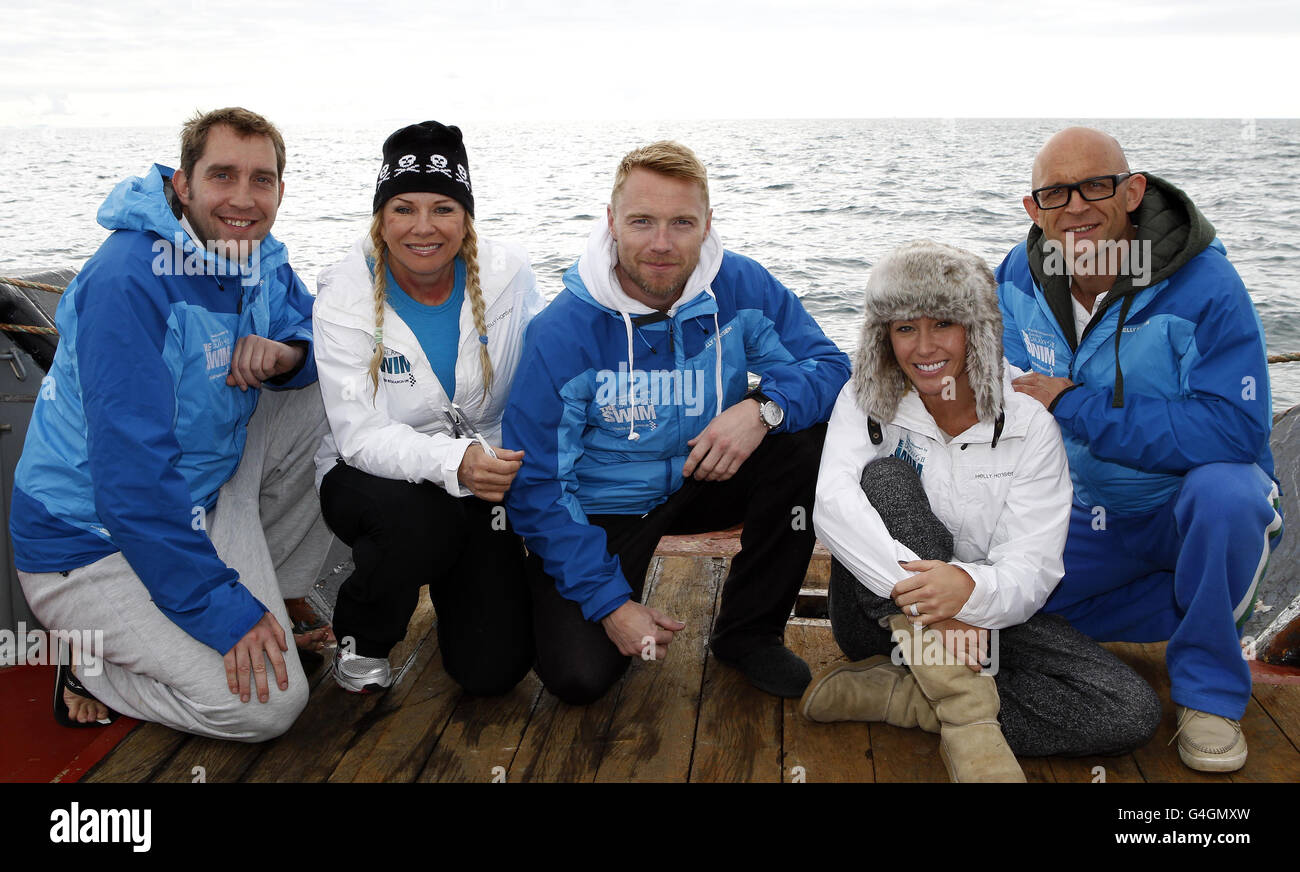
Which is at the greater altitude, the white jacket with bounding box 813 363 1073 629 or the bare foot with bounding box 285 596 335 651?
the white jacket with bounding box 813 363 1073 629

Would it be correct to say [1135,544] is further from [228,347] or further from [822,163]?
[822,163]

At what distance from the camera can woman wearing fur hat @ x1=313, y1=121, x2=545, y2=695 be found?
8.79 ft

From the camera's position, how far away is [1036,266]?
2902 mm

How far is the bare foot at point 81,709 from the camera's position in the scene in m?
2.62

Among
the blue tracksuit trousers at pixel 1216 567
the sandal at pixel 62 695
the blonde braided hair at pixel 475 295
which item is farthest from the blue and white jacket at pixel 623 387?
the sandal at pixel 62 695

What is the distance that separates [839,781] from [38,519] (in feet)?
6.73

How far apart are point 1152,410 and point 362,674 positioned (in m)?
2.19

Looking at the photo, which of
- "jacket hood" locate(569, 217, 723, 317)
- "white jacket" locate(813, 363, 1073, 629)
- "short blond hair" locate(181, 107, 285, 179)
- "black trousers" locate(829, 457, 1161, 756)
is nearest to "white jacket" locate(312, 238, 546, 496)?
"jacket hood" locate(569, 217, 723, 317)

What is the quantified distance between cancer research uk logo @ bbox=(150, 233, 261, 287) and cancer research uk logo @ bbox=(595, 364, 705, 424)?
1011 mm

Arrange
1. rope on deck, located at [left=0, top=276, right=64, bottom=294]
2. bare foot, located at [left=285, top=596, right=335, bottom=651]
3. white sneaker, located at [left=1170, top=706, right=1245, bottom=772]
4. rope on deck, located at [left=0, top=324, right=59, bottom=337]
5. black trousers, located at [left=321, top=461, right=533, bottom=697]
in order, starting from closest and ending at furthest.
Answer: white sneaker, located at [left=1170, top=706, right=1245, bottom=772]
black trousers, located at [left=321, top=461, right=533, bottom=697]
bare foot, located at [left=285, top=596, right=335, bottom=651]
rope on deck, located at [left=0, top=324, right=59, bottom=337]
rope on deck, located at [left=0, top=276, right=64, bottom=294]

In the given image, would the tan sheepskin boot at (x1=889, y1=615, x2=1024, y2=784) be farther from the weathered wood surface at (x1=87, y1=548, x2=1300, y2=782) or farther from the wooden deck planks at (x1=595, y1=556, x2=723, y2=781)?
the wooden deck planks at (x1=595, y1=556, x2=723, y2=781)

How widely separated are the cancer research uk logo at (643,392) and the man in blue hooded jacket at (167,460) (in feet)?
3.04

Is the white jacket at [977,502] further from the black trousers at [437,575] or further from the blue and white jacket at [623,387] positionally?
the black trousers at [437,575]

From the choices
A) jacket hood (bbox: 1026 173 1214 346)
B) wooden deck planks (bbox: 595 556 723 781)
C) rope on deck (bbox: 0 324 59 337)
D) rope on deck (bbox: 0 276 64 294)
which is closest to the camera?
wooden deck planks (bbox: 595 556 723 781)
